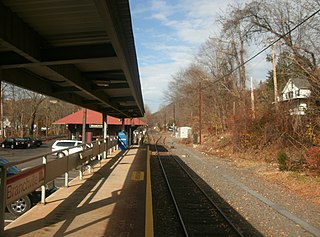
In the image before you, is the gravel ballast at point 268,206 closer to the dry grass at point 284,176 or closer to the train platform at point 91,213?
the dry grass at point 284,176

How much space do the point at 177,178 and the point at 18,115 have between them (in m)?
55.5


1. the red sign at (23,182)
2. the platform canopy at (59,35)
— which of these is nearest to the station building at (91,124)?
the platform canopy at (59,35)

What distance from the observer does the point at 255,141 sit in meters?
25.6

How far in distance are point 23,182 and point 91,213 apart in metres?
1.63

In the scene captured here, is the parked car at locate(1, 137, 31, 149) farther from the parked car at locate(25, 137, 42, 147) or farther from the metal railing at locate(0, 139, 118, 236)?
the metal railing at locate(0, 139, 118, 236)

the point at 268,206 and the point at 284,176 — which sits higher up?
the point at 284,176

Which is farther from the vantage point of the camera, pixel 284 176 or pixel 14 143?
pixel 14 143

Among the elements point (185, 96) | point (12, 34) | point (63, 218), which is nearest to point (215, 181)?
point (63, 218)

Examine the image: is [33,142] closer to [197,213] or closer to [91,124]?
[91,124]

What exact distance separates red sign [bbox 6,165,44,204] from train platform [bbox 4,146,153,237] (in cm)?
57

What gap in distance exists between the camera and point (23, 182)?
6.05 metres

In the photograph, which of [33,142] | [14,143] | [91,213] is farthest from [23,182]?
[33,142]

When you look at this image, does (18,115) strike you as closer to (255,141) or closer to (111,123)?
(111,123)

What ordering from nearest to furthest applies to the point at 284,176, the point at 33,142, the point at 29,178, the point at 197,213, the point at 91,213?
the point at 29,178, the point at 91,213, the point at 197,213, the point at 284,176, the point at 33,142
